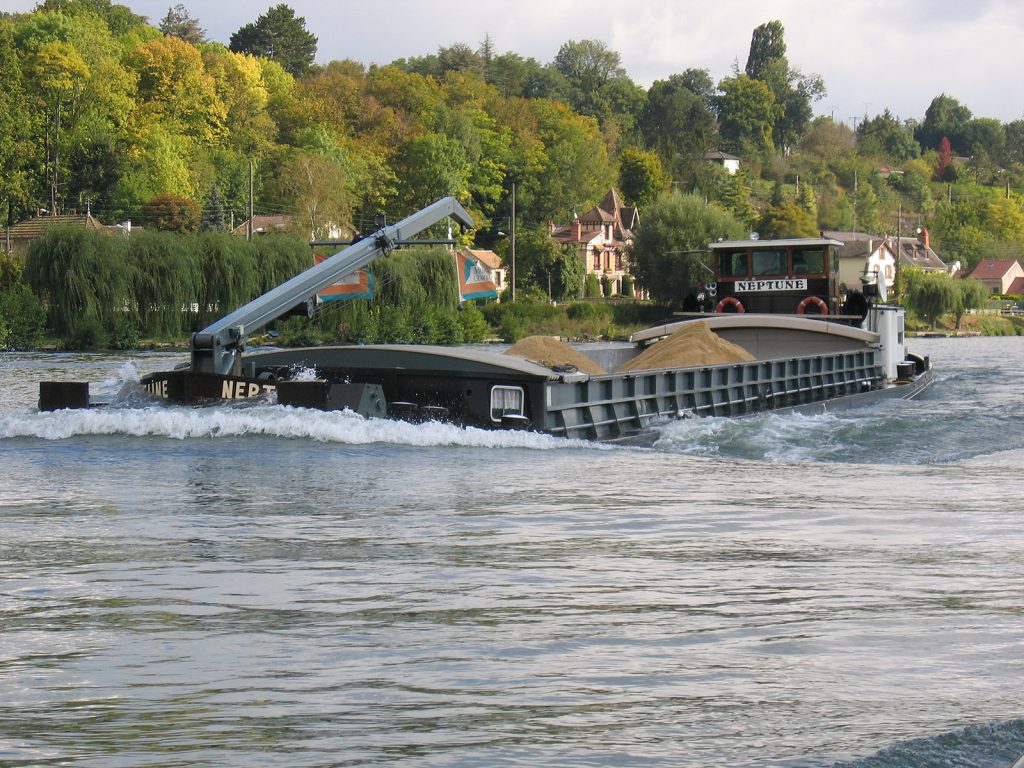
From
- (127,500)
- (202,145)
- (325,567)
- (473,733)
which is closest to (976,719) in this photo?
(473,733)

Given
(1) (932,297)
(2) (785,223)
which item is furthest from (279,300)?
(2) (785,223)

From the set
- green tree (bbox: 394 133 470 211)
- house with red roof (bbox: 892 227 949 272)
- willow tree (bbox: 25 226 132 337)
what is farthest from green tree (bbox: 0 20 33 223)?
house with red roof (bbox: 892 227 949 272)

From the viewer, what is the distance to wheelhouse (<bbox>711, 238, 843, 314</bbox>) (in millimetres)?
31891

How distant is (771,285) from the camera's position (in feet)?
106

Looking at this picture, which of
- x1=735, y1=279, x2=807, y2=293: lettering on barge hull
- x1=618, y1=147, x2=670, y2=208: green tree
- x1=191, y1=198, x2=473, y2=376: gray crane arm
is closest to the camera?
x1=191, y1=198, x2=473, y2=376: gray crane arm

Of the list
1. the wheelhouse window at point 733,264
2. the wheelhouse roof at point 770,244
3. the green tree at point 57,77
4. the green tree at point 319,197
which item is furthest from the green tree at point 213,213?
the wheelhouse roof at point 770,244

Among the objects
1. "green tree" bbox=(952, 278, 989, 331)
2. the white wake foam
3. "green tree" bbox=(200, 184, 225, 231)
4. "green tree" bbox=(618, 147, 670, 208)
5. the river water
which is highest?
"green tree" bbox=(618, 147, 670, 208)

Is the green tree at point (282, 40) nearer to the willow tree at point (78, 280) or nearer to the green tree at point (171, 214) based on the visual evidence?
the green tree at point (171, 214)

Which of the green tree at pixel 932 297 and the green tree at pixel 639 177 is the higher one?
the green tree at pixel 639 177

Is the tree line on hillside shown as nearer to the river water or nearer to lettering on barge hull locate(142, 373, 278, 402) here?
lettering on barge hull locate(142, 373, 278, 402)

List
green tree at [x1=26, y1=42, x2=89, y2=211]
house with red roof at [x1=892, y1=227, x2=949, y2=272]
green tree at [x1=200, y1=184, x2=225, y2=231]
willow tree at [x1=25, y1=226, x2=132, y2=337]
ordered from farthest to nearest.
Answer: house with red roof at [x1=892, y1=227, x2=949, y2=272]
green tree at [x1=26, y1=42, x2=89, y2=211]
green tree at [x1=200, y1=184, x2=225, y2=231]
willow tree at [x1=25, y1=226, x2=132, y2=337]

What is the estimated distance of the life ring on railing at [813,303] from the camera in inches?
1257

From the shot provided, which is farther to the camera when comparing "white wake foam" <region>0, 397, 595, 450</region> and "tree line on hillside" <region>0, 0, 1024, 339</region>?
"tree line on hillside" <region>0, 0, 1024, 339</region>

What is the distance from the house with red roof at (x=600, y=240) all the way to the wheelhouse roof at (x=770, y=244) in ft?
299
